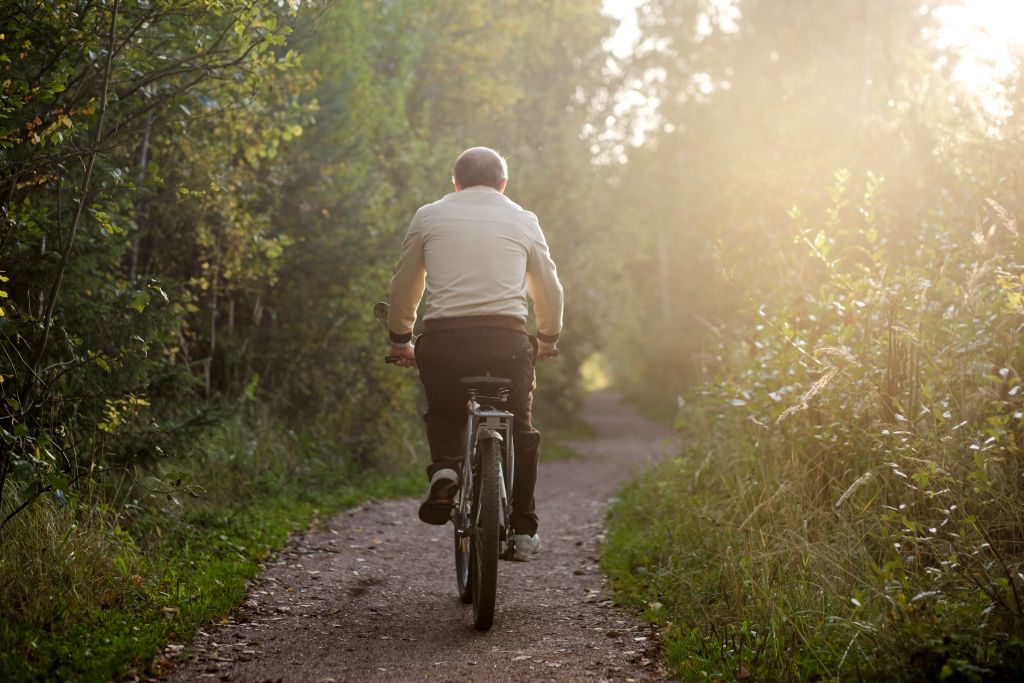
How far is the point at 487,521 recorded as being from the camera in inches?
202

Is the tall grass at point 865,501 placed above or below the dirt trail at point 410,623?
above

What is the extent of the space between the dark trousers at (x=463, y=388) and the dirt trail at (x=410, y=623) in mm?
700

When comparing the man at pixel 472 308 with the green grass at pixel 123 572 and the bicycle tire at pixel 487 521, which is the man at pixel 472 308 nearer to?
the bicycle tire at pixel 487 521

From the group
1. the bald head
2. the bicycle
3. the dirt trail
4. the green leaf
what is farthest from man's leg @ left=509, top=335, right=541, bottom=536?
the green leaf

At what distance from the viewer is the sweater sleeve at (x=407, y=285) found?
552cm

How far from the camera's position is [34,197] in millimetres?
6352

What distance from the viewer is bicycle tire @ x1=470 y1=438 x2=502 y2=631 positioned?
16.8 ft

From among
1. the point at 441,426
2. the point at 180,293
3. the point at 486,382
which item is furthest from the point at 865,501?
the point at 180,293

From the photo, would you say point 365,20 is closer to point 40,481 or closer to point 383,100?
point 383,100

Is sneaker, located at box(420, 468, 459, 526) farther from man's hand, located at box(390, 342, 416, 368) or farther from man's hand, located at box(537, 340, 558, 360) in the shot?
man's hand, located at box(537, 340, 558, 360)

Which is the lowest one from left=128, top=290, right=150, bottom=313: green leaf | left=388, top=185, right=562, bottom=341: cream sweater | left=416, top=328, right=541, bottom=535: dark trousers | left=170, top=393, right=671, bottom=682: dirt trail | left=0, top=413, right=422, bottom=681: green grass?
left=170, top=393, right=671, bottom=682: dirt trail

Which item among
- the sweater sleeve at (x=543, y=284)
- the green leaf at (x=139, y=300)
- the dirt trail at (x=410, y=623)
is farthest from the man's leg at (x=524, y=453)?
the green leaf at (x=139, y=300)

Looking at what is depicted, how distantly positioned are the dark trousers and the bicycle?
0.08 m

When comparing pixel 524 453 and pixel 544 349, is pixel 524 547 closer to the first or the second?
pixel 524 453
